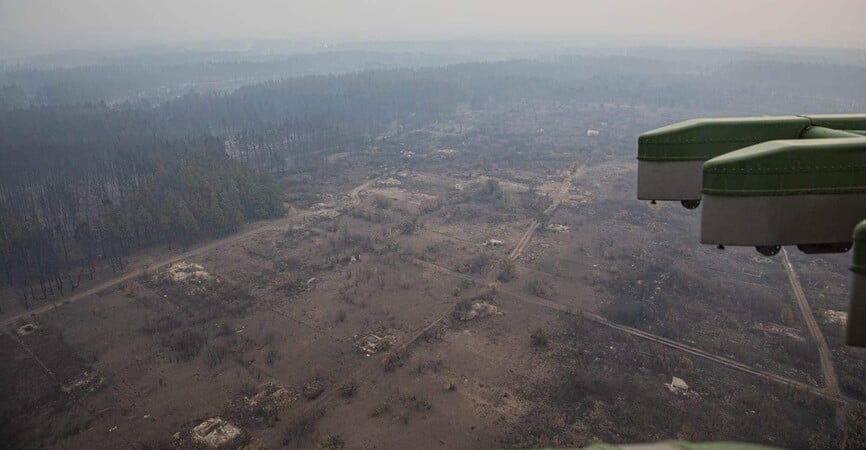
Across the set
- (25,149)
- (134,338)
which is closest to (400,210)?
(134,338)

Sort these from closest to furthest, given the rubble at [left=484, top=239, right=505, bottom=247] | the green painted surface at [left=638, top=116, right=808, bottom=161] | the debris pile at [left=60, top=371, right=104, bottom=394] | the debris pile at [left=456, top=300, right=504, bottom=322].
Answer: the green painted surface at [left=638, top=116, right=808, bottom=161] < the debris pile at [left=60, top=371, right=104, bottom=394] < the debris pile at [left=456, top=300, right=504, bottom=322] < the rubble at [left=484, top=239, right=505, bottom=247]

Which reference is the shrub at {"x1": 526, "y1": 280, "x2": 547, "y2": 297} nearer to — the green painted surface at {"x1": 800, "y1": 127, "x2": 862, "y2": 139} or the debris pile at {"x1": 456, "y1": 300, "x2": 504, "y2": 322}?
the debris pile at {"x1": 456, "y1": 300, "x2": 504, "y2": 322}

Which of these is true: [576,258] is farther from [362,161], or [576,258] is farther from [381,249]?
[362,161]

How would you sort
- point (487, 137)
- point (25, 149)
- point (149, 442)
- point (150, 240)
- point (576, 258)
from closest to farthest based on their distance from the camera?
point (149, 442) → point (576, 258) → point (150, 240) → point (25, 149) → point (487, 137)

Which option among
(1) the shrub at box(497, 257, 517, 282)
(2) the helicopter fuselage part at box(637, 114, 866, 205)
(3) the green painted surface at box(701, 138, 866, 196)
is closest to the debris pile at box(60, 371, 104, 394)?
(1) the shrub at box(497, 257, 517, 282)

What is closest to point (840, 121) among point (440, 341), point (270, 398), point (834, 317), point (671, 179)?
point (671, 179)

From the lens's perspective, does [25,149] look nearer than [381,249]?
No

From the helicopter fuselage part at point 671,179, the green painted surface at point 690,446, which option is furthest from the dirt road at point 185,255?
the green painted surface at point 690,446
